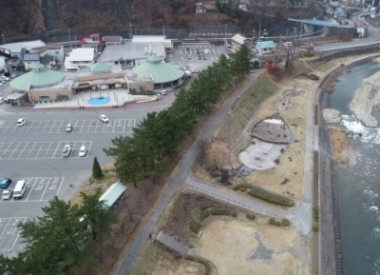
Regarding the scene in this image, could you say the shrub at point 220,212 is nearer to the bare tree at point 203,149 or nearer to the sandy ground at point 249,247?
the sandy ground at point 249,247

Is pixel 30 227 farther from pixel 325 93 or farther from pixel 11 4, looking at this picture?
pixel 11 4

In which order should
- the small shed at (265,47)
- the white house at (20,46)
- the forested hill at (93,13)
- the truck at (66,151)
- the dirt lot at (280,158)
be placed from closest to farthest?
the dirt lot at (280,158)
the truck at (66,151)
the white house at (20,46)
the small shed at (265,47)
the forested hill at (93,13)

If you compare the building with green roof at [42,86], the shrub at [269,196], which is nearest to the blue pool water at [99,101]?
the building with green roof at [42,86]

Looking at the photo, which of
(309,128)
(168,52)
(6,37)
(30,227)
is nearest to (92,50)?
(168,52)

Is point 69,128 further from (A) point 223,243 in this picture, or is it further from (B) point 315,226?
(B) point 315,226

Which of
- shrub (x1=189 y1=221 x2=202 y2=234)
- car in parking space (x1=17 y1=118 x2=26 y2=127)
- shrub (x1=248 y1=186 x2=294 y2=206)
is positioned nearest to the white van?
car in parking space (x1=17 y1=118 x2=26 y2=127)
